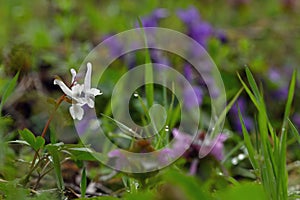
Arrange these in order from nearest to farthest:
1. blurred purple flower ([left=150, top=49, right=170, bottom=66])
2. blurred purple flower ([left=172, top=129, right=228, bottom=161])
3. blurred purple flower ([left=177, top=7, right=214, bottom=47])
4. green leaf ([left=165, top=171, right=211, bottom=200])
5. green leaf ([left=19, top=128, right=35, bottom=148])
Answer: green leaf ([left=165, top=171, right=211, bottom=200]), green leaf ([left=19, top=128, right=35, bottom=148]), blurred purple flower ([left=172, top=129, right=228, bottom=161]), blurred purple flower ([left=150, top=49, right=170, bottom=66]), blurred purple flower ([left=177, top=7, right=214, bottom=47])

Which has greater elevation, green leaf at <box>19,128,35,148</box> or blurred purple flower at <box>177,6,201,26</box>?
blurred purple flower at <box>177,6,201,26</box>

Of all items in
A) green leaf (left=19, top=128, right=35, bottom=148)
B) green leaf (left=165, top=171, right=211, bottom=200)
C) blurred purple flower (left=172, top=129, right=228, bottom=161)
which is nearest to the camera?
green leaf (left=165, top=171, right=211, bottom=200)

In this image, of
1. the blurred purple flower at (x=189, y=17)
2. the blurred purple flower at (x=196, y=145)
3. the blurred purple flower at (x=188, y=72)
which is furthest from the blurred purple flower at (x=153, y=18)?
the blurred purple flower at (x=196, y=145)

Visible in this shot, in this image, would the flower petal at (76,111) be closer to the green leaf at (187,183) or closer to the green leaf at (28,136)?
the green leaf at (28,136)

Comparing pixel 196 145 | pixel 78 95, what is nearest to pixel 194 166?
pixel 196 145

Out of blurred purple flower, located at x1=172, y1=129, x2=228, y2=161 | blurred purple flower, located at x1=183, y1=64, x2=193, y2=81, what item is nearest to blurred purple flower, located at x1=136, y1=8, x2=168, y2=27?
blurred purple flower, located at x1=183, y1=64, x2=193, y2=81

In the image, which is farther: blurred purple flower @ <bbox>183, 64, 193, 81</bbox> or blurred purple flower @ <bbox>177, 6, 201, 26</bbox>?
blurred purple flower @ <bbox>177, 6, 201, 26</bbox>

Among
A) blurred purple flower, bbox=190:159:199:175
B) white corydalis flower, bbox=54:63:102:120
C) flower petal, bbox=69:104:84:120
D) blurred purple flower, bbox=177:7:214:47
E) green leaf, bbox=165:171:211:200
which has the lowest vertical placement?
blurred purple flower, bbox=190:159:199:175

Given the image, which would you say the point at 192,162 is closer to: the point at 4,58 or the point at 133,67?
the point at 4,58

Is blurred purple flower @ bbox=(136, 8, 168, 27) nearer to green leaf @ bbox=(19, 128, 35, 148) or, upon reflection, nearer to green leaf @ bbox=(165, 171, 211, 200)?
green leaf @ bbox=(19, 128, 35, 148)

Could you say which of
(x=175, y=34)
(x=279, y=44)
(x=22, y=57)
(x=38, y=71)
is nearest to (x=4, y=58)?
(x=22, y=57)

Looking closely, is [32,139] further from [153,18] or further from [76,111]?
[153,18]
